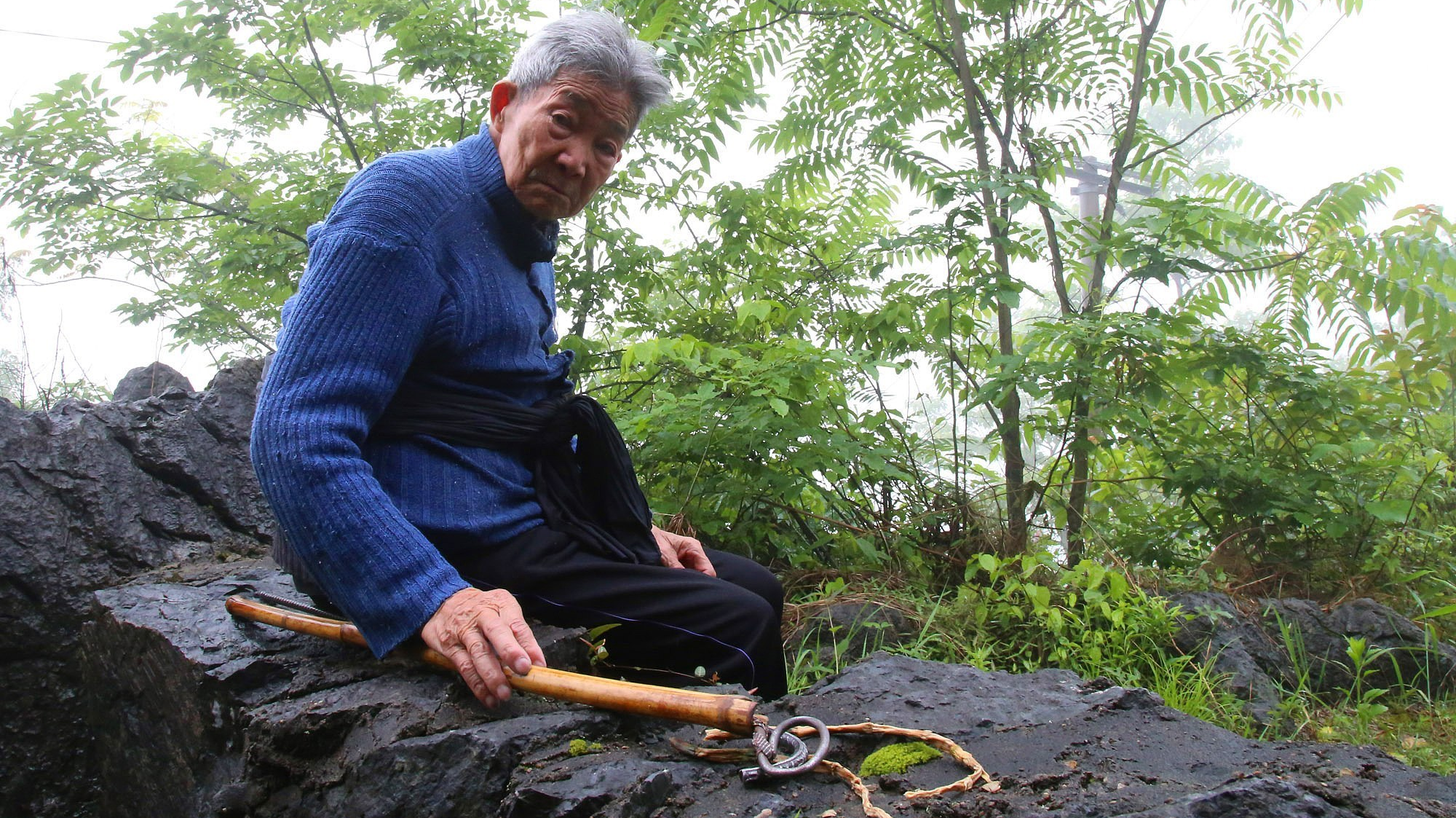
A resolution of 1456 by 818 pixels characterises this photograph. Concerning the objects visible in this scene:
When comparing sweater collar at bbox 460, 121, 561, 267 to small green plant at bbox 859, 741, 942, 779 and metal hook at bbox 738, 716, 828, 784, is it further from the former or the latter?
small green plant at bbox 859, 741, 942, 779

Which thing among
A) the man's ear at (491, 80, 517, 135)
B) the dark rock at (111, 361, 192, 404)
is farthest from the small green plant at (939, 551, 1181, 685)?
the dark rock at (111, 361, 192, 404)

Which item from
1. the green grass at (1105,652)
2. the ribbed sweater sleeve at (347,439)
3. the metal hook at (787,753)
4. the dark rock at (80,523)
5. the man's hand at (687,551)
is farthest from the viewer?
the green grass at (1105,652)

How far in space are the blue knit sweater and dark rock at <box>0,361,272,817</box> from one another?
169 centimetres

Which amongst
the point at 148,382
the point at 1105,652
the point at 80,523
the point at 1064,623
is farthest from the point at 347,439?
the point at 148,382

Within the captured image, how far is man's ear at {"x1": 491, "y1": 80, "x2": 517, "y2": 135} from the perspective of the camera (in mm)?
1967

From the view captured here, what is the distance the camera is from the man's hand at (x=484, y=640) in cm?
148

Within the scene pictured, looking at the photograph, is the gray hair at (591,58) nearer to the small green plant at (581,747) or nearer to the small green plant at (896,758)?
the small green plant at (581,747)

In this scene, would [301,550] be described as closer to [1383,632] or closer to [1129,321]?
[1129,321]

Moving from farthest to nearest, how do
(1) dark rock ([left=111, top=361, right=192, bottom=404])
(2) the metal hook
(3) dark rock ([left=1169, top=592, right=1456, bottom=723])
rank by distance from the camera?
1. (1) dark rock ([left=111, top=361, right=192, bottom=404])
2. (3) dark rock ([left=1169, top=592, right=1456, bottom=723])
3. (2) the metal hook

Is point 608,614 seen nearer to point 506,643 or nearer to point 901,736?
point 506,643

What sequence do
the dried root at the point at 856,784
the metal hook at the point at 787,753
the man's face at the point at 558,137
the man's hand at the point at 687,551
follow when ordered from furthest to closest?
the man's hand at the point at 687,551 < the man's face at the point at 558,137 < the metal hook at the point at 787,753 < the dried root at the point at 856,784

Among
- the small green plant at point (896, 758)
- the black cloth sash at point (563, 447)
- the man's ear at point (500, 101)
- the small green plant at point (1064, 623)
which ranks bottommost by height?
the small green plant at point (1064, 623)

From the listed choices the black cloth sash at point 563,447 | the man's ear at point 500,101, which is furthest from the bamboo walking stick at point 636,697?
the man's ear at point 500,101

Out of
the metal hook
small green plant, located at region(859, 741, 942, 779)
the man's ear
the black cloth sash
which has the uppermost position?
the man's ear
